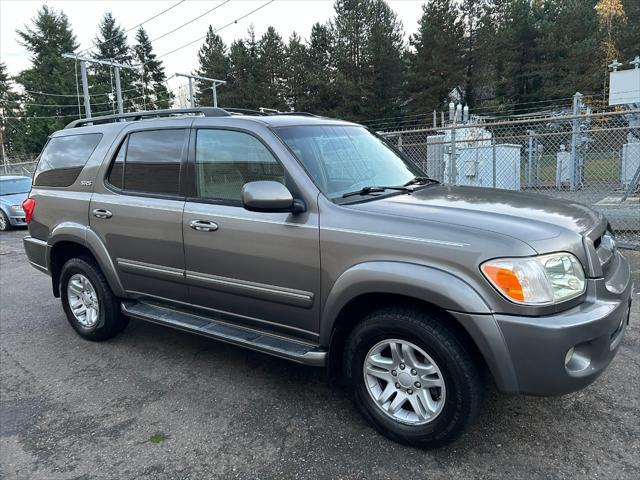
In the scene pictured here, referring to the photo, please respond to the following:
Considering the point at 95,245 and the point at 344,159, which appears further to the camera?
the point at 95,245

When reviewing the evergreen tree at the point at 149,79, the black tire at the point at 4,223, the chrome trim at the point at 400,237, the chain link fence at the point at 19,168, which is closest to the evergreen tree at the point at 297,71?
the evergreen tree at the point at 149,79

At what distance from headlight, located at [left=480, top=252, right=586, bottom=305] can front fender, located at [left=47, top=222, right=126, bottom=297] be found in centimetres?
311

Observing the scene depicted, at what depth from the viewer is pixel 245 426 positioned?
3.14 m

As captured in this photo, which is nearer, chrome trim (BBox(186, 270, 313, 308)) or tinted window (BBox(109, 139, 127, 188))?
chrome trim (BBox(186, 270, 313, 308))

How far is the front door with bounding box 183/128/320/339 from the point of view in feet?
10.1

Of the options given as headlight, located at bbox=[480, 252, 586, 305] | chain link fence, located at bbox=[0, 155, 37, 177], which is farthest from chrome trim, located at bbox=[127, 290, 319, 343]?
chain link fence, located at bbox=[0, 155, 37, 177]

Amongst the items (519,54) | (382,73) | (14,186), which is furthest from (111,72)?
(14,186)

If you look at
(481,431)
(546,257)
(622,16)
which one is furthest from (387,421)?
(622,16)

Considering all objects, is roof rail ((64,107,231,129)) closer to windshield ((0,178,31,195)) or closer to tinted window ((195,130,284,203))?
tinted window ((195,130,284,203))

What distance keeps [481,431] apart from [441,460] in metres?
0.39

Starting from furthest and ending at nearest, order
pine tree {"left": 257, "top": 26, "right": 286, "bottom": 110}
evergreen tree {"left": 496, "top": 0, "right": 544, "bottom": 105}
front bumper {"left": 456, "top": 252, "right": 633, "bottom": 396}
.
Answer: pine tree {"left": 257, "top": 26, "right": 286, "bottom": 110} → evergreen tree {"left": 496, "top": 0, "right": 544, "bottom": 105} → front bumper {"left": 456, "top": 252, "right": 633, "bottom": 396}

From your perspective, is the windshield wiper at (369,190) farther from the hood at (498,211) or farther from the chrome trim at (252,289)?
the chrome trim at (252,289)

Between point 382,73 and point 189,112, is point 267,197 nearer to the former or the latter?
point 189,112

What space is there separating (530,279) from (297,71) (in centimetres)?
5092
